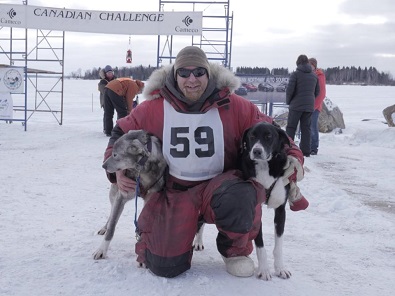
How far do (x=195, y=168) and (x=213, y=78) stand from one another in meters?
0.64

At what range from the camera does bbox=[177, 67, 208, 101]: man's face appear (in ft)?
9.78

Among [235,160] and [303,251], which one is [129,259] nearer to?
[235,160]

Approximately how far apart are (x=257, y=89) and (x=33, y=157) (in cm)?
673

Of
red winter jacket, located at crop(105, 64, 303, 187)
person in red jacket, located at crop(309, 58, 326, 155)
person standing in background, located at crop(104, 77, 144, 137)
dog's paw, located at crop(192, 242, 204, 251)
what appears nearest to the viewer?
red winter jacket, located at crop(105, 64, 303, 187)

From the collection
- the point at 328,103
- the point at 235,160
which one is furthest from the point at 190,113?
the point at 328,103

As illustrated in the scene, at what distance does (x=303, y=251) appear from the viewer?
3.44 m

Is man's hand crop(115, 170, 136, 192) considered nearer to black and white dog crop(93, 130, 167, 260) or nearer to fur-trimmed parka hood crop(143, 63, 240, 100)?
black and white dog crop(93, 130, 167, 260)

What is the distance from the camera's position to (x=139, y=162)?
2.91 metres

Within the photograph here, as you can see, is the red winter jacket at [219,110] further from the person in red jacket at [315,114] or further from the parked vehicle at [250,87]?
the parked vehicle at [250,87]

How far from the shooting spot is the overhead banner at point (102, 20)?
11047 mm

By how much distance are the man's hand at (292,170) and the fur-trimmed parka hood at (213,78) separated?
62 cm

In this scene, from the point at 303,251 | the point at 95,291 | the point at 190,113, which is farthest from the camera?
the point at 303,251

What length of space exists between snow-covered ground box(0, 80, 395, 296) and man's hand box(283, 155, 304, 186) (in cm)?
62

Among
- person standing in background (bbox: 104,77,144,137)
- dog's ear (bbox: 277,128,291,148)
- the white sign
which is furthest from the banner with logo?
dog's ear (bbox: 277,128,291,148)
